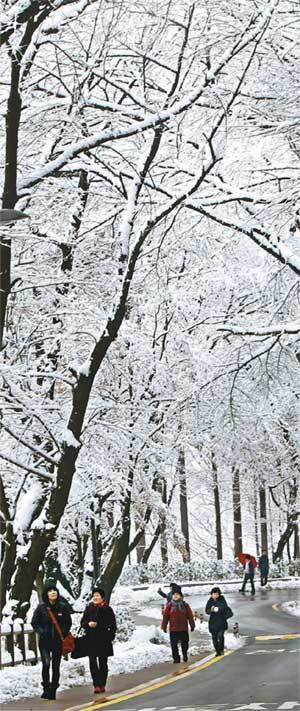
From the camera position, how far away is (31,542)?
16.7 metres

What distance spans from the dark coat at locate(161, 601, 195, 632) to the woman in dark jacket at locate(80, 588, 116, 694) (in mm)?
4043

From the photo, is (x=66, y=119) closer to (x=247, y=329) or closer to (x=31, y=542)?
(x=247, y=329)

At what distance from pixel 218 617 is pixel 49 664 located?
7.03 meters

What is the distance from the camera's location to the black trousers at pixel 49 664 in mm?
13289

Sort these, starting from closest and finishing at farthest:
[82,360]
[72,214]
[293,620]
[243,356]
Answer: [243,356]
[72,214]
[82,360]
[293,620]

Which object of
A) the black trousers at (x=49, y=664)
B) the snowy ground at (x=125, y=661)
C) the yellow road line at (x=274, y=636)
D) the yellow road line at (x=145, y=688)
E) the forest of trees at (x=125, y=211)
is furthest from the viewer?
the yellow road line at (x=274, y=636)

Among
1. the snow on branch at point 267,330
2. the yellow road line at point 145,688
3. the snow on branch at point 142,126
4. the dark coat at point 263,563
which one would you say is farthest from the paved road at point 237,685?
the dark coat at point 263,563

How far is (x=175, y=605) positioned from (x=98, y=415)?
368 cm

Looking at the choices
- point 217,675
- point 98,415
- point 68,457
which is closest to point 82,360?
point 98,415

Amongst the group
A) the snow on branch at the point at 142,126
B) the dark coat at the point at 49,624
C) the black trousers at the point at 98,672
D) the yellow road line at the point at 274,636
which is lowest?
the black trousers at the point at 98,672

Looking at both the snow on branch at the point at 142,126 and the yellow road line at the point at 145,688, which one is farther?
the snow on branch at the point at 142,126

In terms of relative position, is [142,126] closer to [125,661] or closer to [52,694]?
[52,694]

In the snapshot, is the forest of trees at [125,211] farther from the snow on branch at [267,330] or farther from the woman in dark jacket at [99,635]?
the woman in dark jacket at [99,635]

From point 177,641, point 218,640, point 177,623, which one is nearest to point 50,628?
point 177,623
